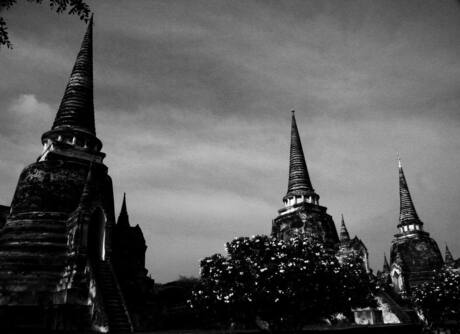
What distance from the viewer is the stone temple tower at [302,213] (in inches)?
1411

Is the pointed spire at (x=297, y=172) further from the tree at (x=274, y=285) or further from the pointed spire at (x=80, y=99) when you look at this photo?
the pointed spire at (x=80, y=99)

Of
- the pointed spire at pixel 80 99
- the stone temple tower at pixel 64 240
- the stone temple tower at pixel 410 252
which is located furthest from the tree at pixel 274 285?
the stone temple tower at pixel 410 252

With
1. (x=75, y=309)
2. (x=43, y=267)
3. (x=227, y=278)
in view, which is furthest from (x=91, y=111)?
(x=227, y=278)

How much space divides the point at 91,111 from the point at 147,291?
13.7 meters

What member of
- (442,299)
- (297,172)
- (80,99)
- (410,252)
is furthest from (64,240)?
(410,252)

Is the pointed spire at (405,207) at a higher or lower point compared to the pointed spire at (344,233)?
higher

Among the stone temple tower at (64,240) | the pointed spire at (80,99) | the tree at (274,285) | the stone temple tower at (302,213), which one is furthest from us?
the stone temple tower at (302,213)

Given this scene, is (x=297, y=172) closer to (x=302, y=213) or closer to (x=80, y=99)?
(x=302, y=213)

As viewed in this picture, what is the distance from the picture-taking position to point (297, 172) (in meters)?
41.0

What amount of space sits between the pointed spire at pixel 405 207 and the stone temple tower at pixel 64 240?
37825 millimetres

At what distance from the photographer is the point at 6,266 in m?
18.7

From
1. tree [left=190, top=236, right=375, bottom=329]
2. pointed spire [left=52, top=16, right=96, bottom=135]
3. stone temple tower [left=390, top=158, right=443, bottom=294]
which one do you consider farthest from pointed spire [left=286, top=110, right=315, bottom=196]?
pointed spire [left=52, top=16, right=96, bottom=135]

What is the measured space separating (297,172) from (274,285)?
2593cm

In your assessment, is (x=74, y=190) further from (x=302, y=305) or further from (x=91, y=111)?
(x=302, y=305)
